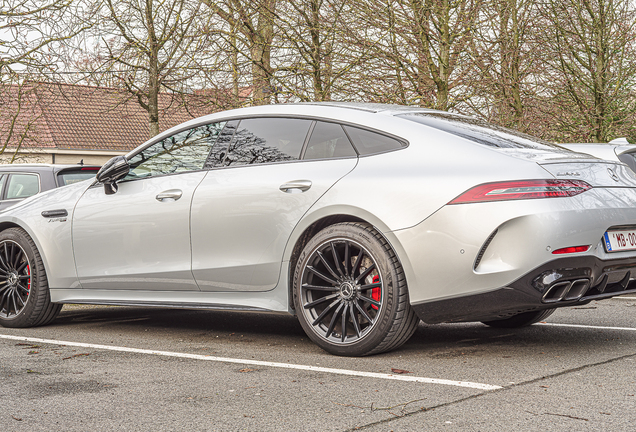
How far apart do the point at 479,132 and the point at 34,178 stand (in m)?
6.58

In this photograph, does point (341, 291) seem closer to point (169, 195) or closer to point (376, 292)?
point (376, 292)

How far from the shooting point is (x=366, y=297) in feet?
14.6

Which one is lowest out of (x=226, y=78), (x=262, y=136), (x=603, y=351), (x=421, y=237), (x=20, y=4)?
(x=603, y=351)

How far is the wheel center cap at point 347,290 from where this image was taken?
4504 mm

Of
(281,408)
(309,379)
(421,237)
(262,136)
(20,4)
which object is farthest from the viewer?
(20,4)

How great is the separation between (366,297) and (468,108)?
32.5ft

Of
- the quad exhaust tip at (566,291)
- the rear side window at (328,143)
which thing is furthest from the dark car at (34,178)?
the quad exhaust tip at (566,291)

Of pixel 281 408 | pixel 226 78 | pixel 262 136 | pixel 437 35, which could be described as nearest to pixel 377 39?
pixel 437 35

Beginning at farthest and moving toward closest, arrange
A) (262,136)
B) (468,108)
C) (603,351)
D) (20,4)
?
(468,108)
(20,4)
(262,136)
(603,351)

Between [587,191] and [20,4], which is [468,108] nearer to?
[20,4]

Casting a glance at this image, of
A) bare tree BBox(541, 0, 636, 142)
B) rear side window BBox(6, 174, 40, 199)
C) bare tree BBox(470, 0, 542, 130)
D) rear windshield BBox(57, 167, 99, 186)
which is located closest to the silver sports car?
rear windshield BBox(57, 167, 99, 186)

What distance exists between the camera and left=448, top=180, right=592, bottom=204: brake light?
158 inches

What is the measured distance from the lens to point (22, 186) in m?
9.64

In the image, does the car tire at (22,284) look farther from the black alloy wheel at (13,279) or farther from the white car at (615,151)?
the white car at (615,151)
